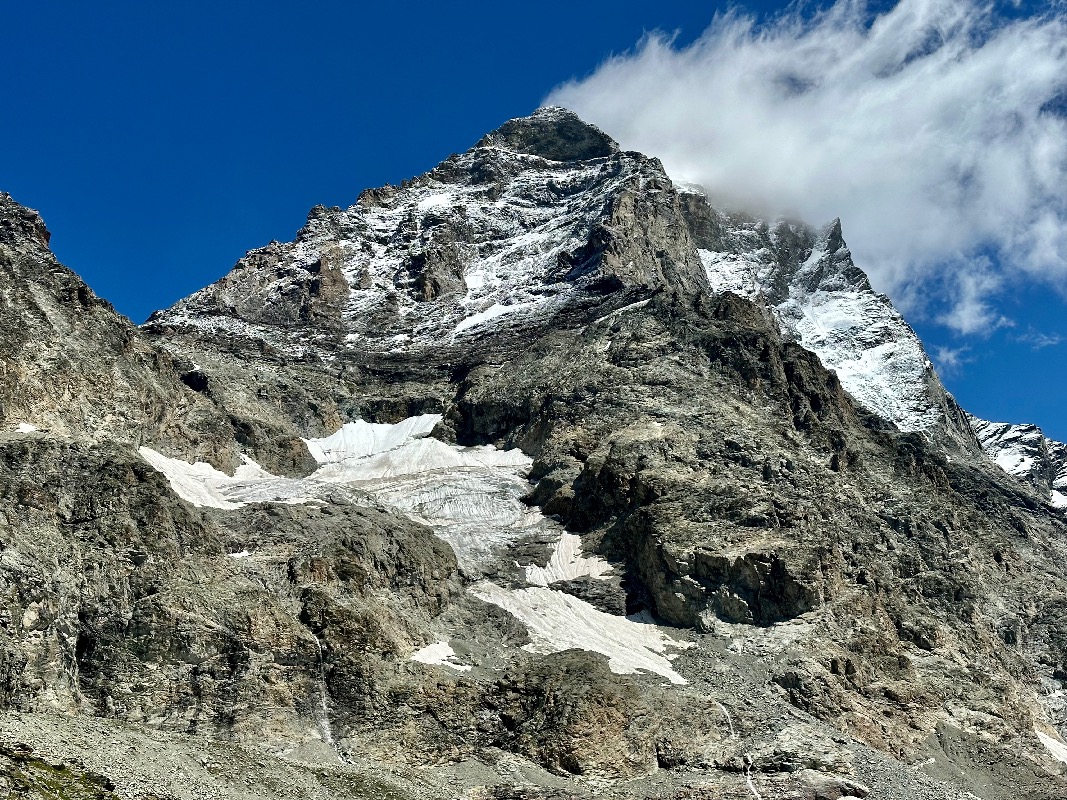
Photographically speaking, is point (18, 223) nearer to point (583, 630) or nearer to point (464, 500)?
point (464, 500)

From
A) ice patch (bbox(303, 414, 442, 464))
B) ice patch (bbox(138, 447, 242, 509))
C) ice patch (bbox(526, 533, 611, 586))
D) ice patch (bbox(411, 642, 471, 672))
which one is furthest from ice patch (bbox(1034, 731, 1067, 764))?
ice patch (bbox(303, 414, 442, 464))

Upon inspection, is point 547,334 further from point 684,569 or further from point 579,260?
point 684,569

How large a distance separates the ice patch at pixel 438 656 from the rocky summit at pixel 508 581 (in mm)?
586

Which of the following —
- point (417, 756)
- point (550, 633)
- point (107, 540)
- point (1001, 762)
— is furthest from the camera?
point (550, 633)

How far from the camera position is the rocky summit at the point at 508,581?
62188mm

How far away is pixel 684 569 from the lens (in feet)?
305

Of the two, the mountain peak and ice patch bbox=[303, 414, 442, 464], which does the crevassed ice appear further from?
the mountain peak

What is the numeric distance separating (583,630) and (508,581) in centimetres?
1138

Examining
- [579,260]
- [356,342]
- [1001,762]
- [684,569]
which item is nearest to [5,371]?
[684,569]

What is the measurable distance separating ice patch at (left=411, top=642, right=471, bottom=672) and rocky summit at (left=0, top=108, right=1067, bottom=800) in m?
0.59

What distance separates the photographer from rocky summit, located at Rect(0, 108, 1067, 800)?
→ 204ft

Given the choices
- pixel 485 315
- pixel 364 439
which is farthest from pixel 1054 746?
pixel 485 315

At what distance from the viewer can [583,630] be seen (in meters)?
85.8

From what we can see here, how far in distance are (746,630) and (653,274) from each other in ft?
378
